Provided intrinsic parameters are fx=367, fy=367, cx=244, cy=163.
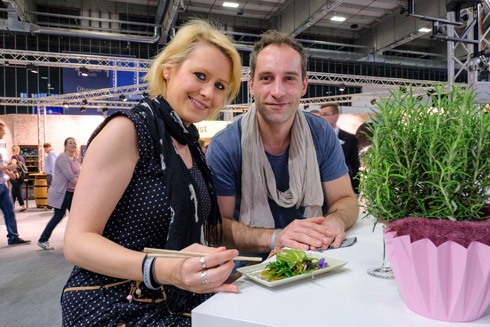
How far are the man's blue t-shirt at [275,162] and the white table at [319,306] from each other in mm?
809

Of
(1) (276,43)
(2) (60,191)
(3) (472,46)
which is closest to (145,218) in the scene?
(1) (276,43)

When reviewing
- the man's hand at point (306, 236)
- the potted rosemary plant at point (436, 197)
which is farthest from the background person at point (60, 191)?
the potted rosemary plant at point (436, 197)

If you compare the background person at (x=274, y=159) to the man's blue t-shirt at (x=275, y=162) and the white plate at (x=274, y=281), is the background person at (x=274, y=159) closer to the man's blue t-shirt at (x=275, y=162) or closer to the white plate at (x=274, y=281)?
the man's blue t-shirt at (x=275, y=162)

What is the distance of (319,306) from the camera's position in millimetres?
668

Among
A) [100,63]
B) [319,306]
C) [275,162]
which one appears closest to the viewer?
[319,306]

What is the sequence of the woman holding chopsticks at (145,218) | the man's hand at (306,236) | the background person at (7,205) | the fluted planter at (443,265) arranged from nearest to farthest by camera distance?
the fluted planter at (443,265), the woman holding chopsticks at (145,218), the man's hand at (306,236), the background person at (7,205)

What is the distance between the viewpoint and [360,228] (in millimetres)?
1396

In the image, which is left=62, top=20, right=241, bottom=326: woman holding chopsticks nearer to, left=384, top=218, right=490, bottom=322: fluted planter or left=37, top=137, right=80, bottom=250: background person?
left=384, top=218, right=490, bottom=322: fluted planter

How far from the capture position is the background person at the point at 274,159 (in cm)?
160

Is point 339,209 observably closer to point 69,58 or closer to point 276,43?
point 276,43

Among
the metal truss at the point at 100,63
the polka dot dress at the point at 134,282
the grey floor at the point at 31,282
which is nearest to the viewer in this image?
the polka dot dress at the point at 134,282

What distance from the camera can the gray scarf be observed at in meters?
1.61

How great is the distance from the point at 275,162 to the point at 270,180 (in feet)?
0.44

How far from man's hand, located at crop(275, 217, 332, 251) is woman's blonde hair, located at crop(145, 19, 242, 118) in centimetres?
68
